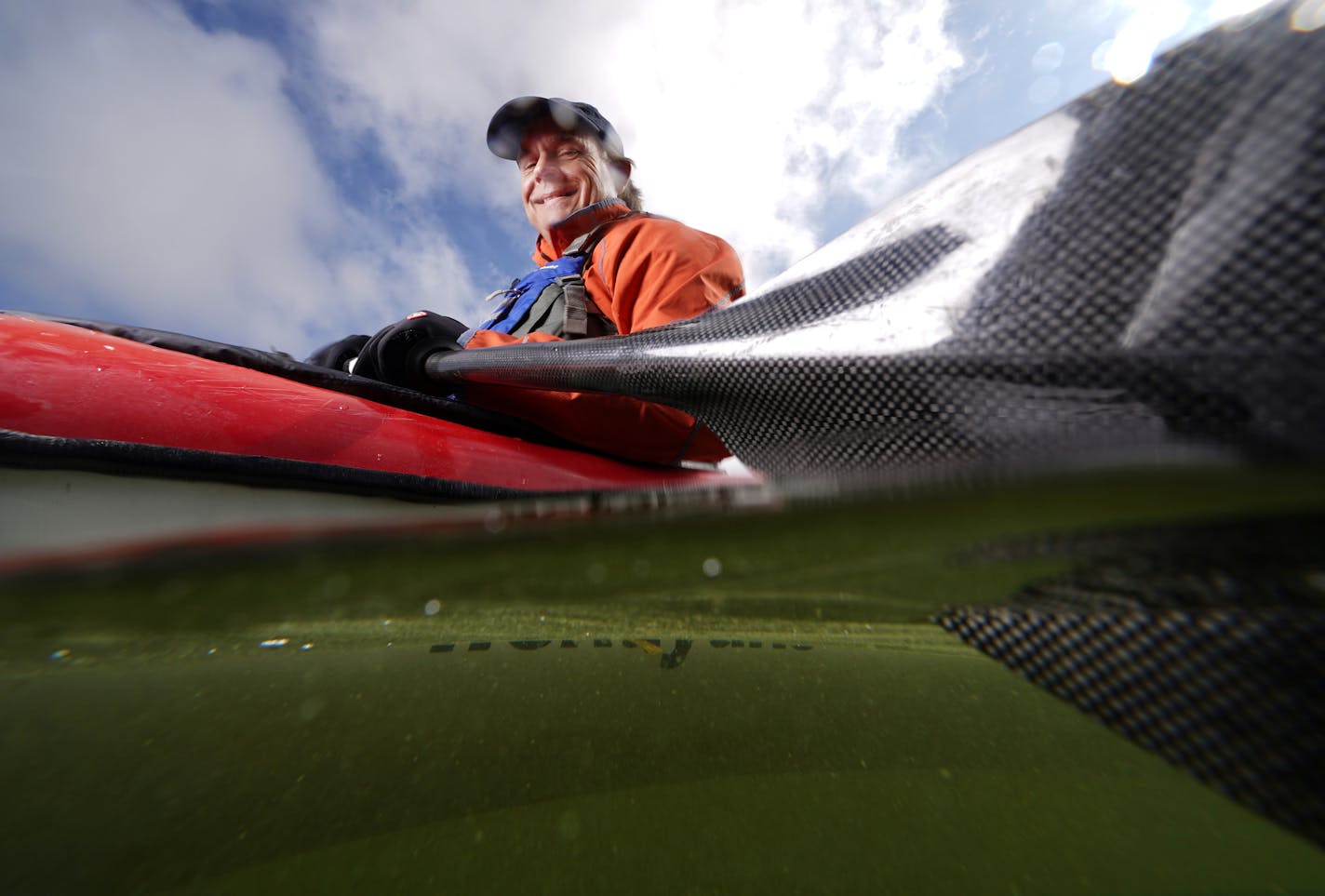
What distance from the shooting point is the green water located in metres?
0.30

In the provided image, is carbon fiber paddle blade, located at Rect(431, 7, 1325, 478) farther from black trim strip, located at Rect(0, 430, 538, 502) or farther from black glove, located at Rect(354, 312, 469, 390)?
black glove, located at Rect(354, 312, 469, 390)

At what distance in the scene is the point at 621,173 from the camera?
1807 millimetres

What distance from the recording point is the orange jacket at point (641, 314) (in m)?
0.80

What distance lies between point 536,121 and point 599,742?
1748 millimetres

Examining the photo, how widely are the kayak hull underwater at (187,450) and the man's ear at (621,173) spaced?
1375mm

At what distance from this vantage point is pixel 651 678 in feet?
2.68

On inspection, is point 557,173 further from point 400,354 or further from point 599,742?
point 599,742

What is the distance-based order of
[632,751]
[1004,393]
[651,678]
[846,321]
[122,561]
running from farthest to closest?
[651,678] < [632,751] < [846,321] < [1004,393] < [122,561]

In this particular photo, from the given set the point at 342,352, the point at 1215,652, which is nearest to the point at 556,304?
the point at 342,352

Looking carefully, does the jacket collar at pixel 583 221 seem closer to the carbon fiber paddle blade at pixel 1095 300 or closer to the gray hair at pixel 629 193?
the gray hair at pixel 629 193

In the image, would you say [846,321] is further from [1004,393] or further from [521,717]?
[521,717]

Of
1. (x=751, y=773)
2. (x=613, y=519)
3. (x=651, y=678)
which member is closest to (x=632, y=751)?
(x=751, y=773)

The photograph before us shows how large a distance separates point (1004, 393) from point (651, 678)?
0.66m

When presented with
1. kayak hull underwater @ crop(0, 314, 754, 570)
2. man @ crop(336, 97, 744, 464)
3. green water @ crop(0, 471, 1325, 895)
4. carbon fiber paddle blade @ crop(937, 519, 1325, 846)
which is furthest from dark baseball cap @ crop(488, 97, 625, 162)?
carbon fiber paddle blade @ crop(937, 519, 1325, 846)
